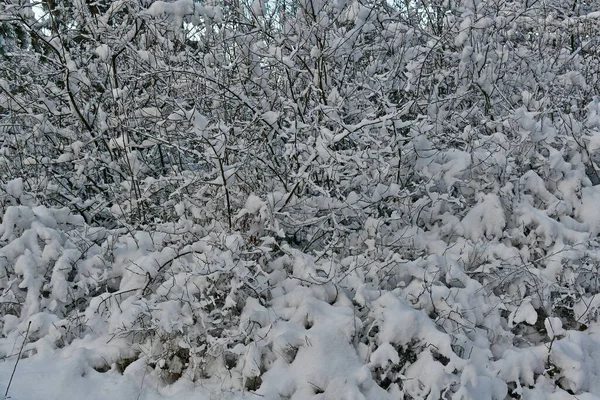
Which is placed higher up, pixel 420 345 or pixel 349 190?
Result: pixel 349 190

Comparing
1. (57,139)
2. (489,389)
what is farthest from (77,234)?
(489,389)

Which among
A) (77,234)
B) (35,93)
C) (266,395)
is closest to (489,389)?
(266,395)

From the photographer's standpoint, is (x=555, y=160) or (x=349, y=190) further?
(x=349, y=190)

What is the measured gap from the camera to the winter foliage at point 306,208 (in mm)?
3256

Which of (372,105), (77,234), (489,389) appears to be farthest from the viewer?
(372,105)

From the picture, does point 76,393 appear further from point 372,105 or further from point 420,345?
point 372,105

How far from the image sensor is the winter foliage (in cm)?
326

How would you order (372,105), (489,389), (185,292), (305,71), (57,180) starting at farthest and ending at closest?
1. (57,180)
2. (372,105)
3. (305,71)
4. (185,292)
5. (489,389)

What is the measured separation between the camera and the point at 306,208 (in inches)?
172

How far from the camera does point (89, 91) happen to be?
5371mm

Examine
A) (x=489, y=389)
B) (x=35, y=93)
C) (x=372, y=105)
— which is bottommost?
(x=489, y=389)

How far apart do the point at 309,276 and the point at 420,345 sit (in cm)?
96

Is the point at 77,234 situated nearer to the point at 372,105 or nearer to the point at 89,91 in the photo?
the point at 89,91

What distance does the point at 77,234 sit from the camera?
14.0 feet
